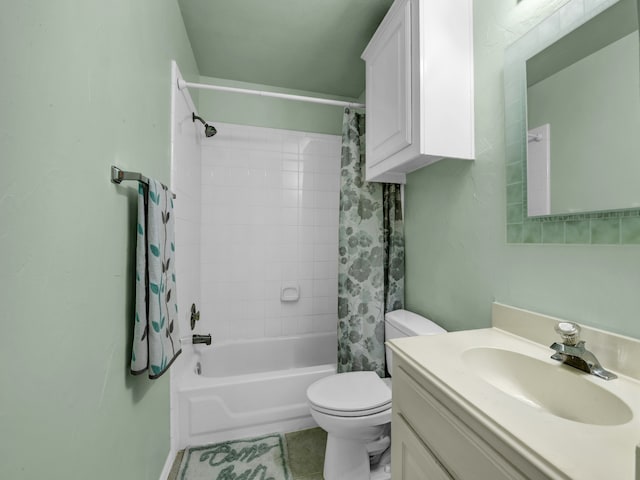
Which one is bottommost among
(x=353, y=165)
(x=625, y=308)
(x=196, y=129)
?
(x=625, y=308)

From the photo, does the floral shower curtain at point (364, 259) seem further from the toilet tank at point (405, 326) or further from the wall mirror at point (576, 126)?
the wall mirror at point (576, 126)

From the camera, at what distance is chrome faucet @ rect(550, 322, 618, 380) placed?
69 centimetres

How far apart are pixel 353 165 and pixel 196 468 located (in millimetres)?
1906

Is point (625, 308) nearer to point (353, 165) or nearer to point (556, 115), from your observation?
point (556, 115)

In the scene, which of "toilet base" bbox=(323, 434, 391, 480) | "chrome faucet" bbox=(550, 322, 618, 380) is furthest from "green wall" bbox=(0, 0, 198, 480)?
"chrome faucet" bbox=(550, 322, 618, 380)

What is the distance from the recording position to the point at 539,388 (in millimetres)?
770

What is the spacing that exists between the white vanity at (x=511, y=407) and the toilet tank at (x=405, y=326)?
0.35 m

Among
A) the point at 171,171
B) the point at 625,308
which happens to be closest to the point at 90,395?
the point at 171,171

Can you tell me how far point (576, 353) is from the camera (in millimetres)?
708

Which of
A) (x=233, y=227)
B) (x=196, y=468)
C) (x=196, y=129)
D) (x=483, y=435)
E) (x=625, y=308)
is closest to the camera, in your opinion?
(x=483, y=435)

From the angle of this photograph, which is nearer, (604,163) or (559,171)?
(604,163)

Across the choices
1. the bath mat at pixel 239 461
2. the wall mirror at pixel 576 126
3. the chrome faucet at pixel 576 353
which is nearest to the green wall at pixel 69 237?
the bath mat at pixel 239 461

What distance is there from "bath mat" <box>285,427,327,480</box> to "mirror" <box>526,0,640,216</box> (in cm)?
158

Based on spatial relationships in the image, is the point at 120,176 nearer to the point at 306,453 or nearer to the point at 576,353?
the point at 576,353
